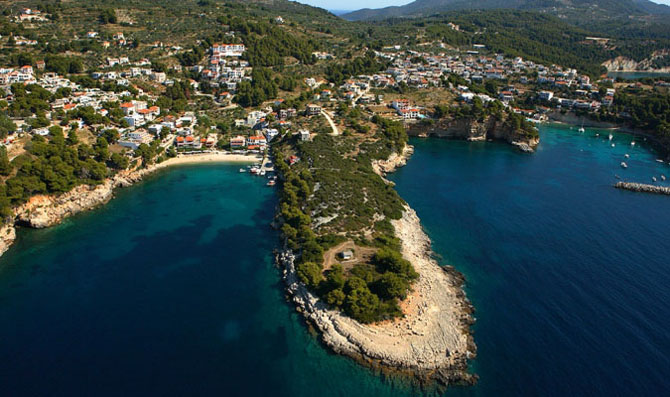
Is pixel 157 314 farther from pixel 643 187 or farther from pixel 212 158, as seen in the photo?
pixel 643 187

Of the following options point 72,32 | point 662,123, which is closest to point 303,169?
point 662,123

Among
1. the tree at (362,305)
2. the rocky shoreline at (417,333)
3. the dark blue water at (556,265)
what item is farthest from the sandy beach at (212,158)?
the tree at (362,305)

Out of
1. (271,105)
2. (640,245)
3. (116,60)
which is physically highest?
(116,60)

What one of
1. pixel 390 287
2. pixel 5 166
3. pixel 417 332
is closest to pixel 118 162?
pixel 5 166

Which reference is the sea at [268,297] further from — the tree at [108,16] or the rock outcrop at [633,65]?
the rock outcrop at [633,65]

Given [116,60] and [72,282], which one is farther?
[116,60]

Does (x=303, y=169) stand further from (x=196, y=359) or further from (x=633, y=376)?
(x=633, y=376)
